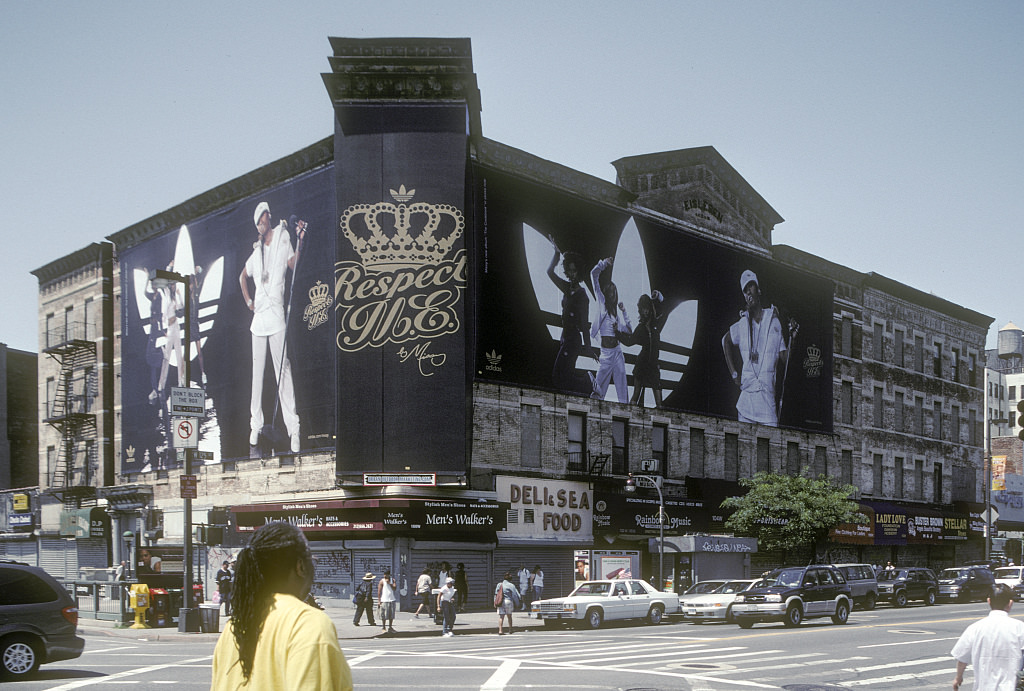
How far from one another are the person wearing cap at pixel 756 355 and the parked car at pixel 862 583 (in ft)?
40.5

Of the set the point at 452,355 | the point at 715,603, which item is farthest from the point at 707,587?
the point at 452,355

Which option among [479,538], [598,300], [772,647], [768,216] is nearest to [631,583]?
[479,538]

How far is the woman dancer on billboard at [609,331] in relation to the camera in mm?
42812

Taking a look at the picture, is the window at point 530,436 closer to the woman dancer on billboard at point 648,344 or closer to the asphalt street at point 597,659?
the woman dancer on billboard at point 648,344

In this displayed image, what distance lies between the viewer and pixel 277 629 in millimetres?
4039

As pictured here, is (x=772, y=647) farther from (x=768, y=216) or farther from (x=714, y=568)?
(x=768, y=216)

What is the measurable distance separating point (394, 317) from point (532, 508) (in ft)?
28.9

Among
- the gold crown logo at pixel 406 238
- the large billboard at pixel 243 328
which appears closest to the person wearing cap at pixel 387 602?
the large billboard at pixel 243 328

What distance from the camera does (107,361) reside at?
51375 millimetres

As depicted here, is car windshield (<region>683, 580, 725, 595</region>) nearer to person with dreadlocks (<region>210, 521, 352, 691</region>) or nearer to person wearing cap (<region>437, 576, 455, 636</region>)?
person wearing cap (<region>437, 576, 455, 636</region>)

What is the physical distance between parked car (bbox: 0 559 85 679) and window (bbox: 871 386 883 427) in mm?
48619

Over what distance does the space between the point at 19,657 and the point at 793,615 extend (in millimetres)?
19705

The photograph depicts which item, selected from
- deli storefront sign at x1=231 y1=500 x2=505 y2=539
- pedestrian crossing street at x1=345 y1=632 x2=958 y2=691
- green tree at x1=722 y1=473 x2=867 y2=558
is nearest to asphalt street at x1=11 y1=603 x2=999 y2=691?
pedestrian crossing street at x1=345 y1=632 x2=958 y2=691

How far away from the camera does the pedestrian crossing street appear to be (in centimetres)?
1580
